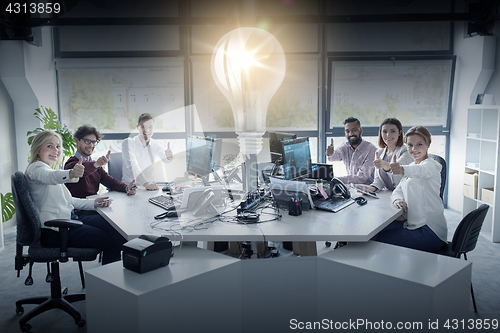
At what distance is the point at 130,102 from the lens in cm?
549

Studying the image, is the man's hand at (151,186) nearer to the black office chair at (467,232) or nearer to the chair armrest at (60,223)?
the chair armrest at (60,223)

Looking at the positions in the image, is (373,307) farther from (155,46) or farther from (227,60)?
(155,46)

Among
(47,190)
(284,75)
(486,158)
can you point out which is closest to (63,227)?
(47,190)

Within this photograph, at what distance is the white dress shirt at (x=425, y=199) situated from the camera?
9.46 ft

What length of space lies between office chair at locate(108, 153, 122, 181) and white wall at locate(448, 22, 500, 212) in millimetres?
4302

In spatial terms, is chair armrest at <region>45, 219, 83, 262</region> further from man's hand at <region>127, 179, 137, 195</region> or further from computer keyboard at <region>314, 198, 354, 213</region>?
computer keyboard at <region>314, 198, 354, 213</region>

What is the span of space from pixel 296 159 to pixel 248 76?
793 millimetres

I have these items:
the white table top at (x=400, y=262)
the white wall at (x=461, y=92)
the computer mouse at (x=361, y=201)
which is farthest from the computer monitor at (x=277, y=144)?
the white wall at (x=461, y=92)

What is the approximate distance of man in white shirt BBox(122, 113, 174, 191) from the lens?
13.8ft

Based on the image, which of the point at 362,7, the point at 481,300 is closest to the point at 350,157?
the point at 481,300

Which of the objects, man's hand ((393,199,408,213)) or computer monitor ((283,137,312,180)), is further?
computer monitor ((283,137,312,180))

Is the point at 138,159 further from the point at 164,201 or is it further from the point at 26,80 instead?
the point at 26,80

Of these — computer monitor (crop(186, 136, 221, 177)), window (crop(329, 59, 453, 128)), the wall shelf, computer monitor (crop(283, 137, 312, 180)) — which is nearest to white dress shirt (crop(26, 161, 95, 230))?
computer monitor (crop(186, 136, 221, 177))

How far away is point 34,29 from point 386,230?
4.56 metres
